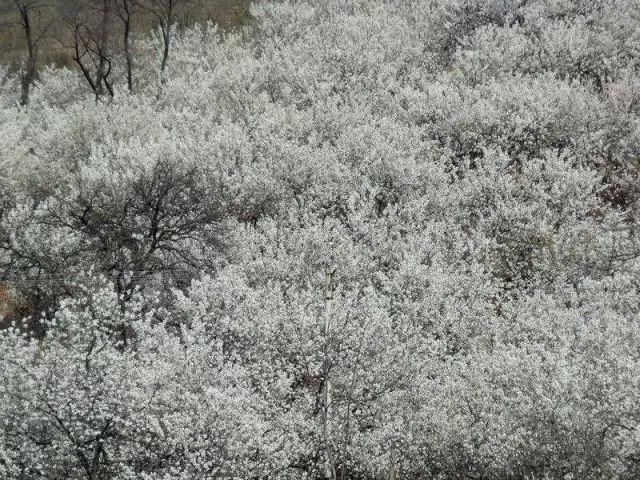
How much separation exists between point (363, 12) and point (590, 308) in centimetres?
3608

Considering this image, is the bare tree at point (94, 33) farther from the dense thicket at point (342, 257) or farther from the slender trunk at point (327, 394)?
the slender trunk at point (327, 394)

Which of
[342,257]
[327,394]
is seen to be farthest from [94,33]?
[327,394]

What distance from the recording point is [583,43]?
38469mm

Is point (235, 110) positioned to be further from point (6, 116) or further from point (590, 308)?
point (590, 308)

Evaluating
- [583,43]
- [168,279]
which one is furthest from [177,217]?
[583,43]

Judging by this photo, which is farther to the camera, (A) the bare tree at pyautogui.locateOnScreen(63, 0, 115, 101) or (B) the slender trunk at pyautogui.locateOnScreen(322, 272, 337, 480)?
(A) the bare tree at pyautogui.locateOnScreen(63, 0, 115, 101)

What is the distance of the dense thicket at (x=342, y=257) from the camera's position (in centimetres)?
1474

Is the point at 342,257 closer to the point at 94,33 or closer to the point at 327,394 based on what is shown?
the point at 327,394

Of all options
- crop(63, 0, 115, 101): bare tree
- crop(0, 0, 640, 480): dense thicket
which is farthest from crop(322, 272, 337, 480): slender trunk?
crop(63, 0, 115, 101): bare tree

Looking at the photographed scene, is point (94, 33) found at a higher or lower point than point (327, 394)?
higher

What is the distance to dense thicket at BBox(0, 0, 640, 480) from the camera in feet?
48.4

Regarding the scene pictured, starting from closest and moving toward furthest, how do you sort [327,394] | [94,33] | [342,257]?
1. [327,394]
2. [342,257]
3. [94,33]

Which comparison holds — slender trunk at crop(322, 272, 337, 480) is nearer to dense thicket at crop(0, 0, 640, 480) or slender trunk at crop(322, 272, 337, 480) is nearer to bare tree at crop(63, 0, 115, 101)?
dense thicket at crop(0, 0, 640, 480)

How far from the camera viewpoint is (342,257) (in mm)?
22938
